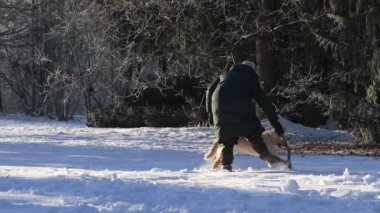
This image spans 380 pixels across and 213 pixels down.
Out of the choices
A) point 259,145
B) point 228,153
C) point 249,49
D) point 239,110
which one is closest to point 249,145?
point 259,145

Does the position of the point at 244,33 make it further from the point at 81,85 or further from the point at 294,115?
the point at 81,85

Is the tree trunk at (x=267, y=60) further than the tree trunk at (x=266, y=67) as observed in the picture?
No

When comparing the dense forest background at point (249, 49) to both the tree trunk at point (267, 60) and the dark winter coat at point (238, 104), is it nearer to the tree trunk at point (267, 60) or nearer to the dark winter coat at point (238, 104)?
the tree trunk at point (267, 60)

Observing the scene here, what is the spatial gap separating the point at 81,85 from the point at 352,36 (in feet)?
51.4

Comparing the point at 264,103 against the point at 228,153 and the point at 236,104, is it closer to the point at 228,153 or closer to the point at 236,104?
the point at 236,104

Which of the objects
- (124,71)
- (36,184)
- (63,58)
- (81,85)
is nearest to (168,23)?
(124,71)

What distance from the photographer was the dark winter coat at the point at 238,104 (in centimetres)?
1003

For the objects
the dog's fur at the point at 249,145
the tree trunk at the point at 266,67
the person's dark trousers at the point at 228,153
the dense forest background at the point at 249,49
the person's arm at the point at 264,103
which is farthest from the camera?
the tree trunk at the point at 266,67

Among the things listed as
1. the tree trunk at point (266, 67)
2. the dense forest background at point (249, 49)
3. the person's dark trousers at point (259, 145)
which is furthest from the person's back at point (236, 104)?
the tree trunk at point (266, 67)

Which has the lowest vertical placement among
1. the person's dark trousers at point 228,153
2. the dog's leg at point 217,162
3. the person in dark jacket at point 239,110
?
the dog's leg at point 217,162

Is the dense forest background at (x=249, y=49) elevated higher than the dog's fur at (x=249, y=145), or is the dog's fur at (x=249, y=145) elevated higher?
the dense forest background at (x=249, y=49)

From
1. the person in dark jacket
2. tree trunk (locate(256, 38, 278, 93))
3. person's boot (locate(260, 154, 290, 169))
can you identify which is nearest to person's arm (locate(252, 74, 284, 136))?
the person in dark jacket

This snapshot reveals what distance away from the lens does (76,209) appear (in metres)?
6.70

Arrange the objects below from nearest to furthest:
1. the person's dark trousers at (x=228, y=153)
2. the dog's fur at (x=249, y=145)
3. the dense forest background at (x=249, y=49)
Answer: the person's dark trousers at (x=228, y=153) < the dog's fur at (x=249, y=145) < the dense forest background at (x=249, y=49)
